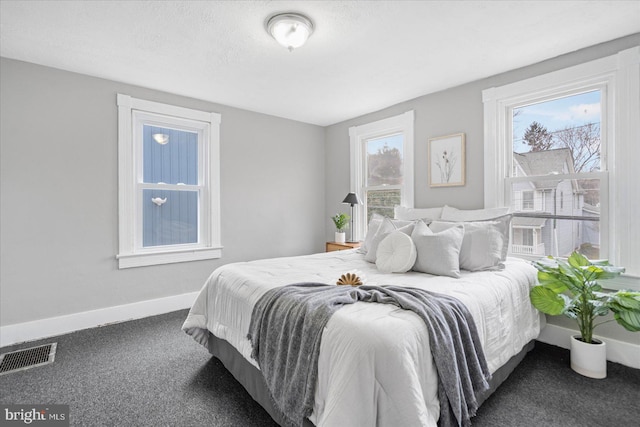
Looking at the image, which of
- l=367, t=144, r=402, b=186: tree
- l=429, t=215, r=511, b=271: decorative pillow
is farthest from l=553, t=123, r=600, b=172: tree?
l=367, t=144, r=402, b=186: tree

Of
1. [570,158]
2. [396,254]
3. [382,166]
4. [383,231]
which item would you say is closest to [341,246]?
[382,166]

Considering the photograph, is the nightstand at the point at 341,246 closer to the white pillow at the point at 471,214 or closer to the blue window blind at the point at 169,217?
the white pillow at the point at 471,214

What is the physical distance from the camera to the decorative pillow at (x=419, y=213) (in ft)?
10.3

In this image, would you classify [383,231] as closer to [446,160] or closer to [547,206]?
[446,160]

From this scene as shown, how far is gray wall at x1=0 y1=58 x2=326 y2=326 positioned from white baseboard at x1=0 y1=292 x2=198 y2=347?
2.2 inches

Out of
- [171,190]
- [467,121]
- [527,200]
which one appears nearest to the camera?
[527,200]

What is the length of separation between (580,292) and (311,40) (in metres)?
2.71

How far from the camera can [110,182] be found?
10.2ft

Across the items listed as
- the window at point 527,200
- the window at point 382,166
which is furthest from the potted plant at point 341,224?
the window at point 527,200

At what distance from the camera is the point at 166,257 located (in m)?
3.44

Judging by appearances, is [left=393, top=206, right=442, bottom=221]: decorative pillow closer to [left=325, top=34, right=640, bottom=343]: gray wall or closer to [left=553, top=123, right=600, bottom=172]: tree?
[left=325, top=34, right=640, bottom=343]: gray wall

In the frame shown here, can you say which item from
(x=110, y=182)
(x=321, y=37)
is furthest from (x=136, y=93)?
(x=321, y=37)

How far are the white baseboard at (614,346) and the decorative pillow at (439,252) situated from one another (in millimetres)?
1239

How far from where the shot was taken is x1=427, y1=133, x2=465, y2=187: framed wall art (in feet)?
10.5
